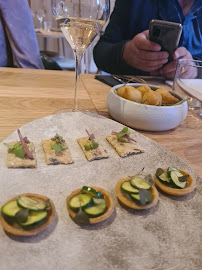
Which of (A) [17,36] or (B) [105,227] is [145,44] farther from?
(B) [105,227]

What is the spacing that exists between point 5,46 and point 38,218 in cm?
253

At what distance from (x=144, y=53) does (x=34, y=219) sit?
1.92 m

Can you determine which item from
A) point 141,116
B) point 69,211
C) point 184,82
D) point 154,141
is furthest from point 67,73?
point 69,211

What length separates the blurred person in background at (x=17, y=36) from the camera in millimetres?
2625

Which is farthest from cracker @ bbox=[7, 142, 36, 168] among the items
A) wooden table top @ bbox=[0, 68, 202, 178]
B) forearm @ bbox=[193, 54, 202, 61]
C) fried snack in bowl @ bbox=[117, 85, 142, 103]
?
forearm @ bbox=[193, 54, 202, 61]

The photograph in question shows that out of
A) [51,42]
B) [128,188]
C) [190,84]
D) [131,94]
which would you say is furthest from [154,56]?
[51,42]

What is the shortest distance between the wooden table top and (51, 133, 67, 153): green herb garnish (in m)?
0.25

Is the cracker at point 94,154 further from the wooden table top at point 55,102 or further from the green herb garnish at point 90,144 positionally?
the wooden table top at point 55,102

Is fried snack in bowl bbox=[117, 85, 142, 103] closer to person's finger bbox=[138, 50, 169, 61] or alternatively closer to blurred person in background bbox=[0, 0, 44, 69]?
person's finger bbox=[138, 50, 169, 61]

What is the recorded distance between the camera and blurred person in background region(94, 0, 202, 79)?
239cm

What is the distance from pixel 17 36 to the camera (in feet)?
8.84

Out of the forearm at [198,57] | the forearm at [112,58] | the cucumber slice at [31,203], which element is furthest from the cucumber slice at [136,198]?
the forearm at [198,57]

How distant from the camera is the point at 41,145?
1.18 m

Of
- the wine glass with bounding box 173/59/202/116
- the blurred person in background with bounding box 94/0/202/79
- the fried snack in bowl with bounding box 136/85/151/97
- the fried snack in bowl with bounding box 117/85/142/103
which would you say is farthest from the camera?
the blurred person in background with bounding box 94/0/202/79
